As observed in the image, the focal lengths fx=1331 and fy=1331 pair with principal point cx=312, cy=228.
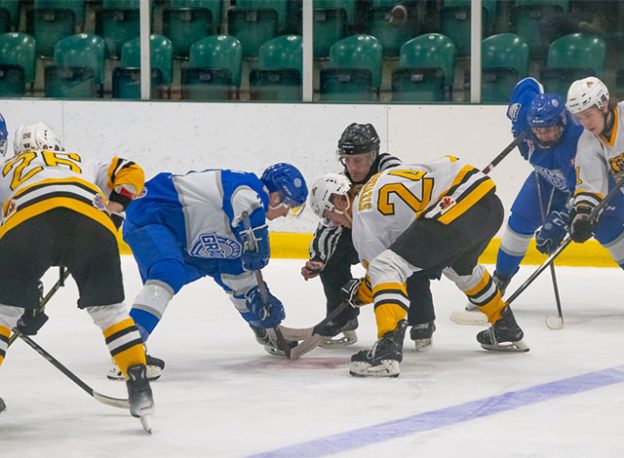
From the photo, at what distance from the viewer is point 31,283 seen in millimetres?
3504

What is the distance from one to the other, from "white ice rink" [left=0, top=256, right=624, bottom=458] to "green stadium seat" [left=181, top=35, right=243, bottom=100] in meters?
2.34

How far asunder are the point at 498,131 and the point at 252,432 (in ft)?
13.2

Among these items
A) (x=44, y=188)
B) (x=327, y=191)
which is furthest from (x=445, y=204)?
(x=44, y=188)

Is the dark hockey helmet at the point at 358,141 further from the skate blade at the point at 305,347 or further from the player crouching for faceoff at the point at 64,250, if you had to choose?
the player crouching for faceoff at the point at 64,250

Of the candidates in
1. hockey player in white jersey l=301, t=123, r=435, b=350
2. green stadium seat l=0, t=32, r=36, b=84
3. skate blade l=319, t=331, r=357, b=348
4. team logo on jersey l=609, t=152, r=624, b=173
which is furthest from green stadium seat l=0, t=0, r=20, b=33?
team logo on jersey l=609, t=152, r=624, b=173

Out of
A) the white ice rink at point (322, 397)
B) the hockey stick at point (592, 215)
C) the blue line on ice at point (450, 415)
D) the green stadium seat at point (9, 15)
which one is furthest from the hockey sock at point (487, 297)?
the green stadium seat at point (9, 15)

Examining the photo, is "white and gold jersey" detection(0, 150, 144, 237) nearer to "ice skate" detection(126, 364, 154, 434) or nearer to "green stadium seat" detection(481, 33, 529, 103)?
"ice skate" detection(126, 364, 154, 434)

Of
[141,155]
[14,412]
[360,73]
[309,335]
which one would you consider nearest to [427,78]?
[360,73]

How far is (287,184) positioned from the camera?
182 inches

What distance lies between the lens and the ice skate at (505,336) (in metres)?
4.84

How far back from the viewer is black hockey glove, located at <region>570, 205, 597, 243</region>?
17.3 ft

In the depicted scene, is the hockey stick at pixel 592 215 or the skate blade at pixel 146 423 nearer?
the skate blade at pixel 146 423

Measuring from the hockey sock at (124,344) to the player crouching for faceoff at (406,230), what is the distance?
1.01 meters

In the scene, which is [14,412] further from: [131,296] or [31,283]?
[131,296]
